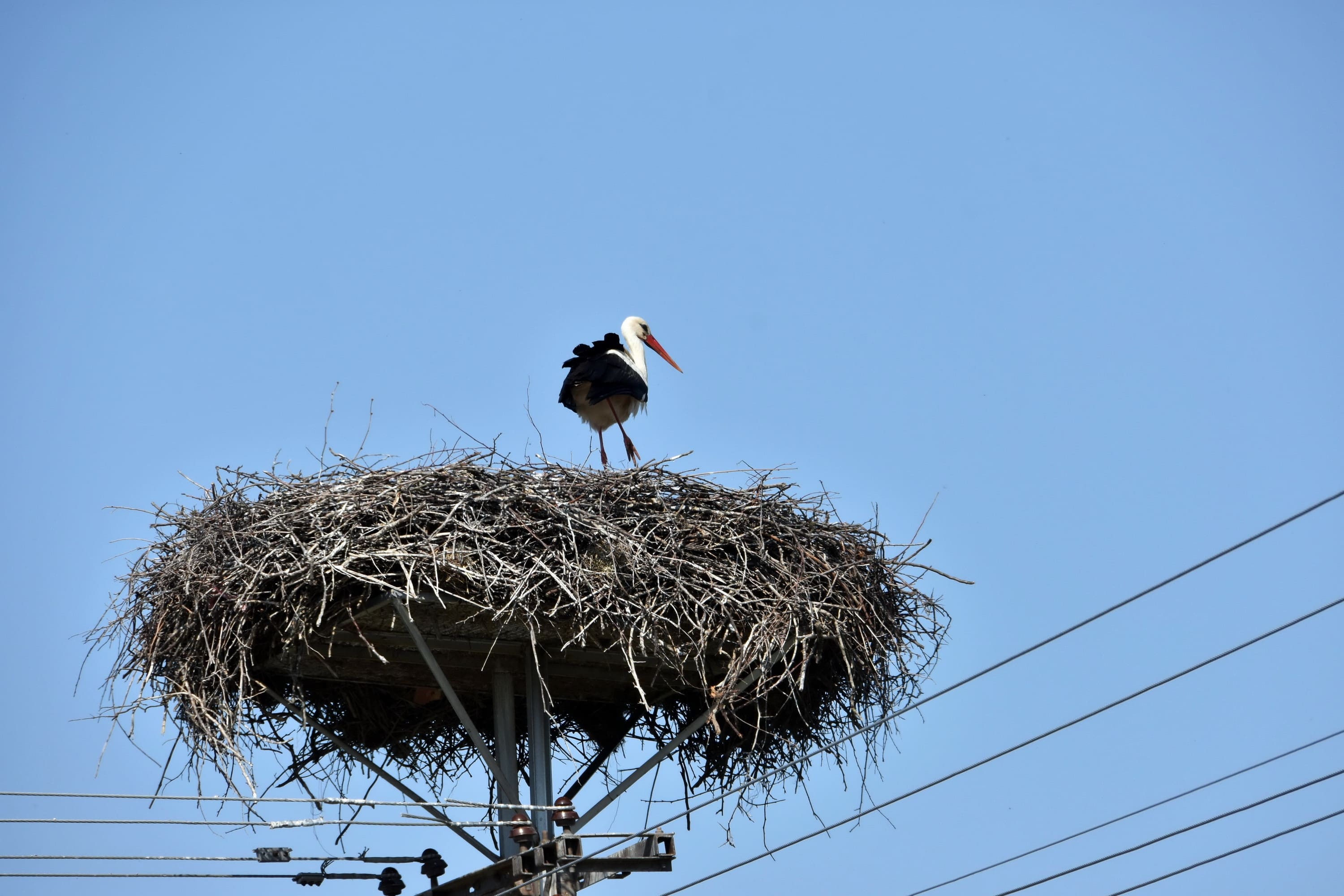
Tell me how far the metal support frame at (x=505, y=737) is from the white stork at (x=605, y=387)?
2365 millimetres

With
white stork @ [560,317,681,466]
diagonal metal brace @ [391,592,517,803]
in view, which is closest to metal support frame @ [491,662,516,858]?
diagonal metal brace @ [391,592,517,803]

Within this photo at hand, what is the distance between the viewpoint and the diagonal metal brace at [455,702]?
8516 mm

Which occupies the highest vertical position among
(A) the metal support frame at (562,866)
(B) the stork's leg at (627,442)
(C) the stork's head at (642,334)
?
(C) the stork's head at (642,334)

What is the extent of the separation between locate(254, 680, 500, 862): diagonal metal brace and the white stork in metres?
2.95

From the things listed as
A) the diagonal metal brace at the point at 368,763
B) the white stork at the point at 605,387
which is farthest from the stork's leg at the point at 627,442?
the diagonal metal brace at the point at 368,763

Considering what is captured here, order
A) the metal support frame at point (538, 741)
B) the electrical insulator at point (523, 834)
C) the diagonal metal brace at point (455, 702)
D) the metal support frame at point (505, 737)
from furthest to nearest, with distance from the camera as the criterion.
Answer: the metal support frame at point (538, 741) → the metal support frame at point (505, 737) → the electrical insulator at point (523, 834) → the diagonal metal brace at point (455, 702)

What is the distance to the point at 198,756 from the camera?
898cm

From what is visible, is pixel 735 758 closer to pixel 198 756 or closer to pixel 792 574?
pixel 792 574

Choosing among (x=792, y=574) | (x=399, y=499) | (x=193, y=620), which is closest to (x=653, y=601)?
(x=792, y=574)

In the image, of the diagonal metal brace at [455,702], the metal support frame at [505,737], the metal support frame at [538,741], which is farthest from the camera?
the metal support frame at [538,741]

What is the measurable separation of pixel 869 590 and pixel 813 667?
2.37 feet

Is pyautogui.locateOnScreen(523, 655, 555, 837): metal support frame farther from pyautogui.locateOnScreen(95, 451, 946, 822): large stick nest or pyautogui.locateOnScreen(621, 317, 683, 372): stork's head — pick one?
pyautogui.locateOnScreen(621, 317, 683, 372): stork's head

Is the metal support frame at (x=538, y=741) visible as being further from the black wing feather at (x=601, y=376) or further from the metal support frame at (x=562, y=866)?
the black wing feather at (x=601, y=376)

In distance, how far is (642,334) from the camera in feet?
45.4
